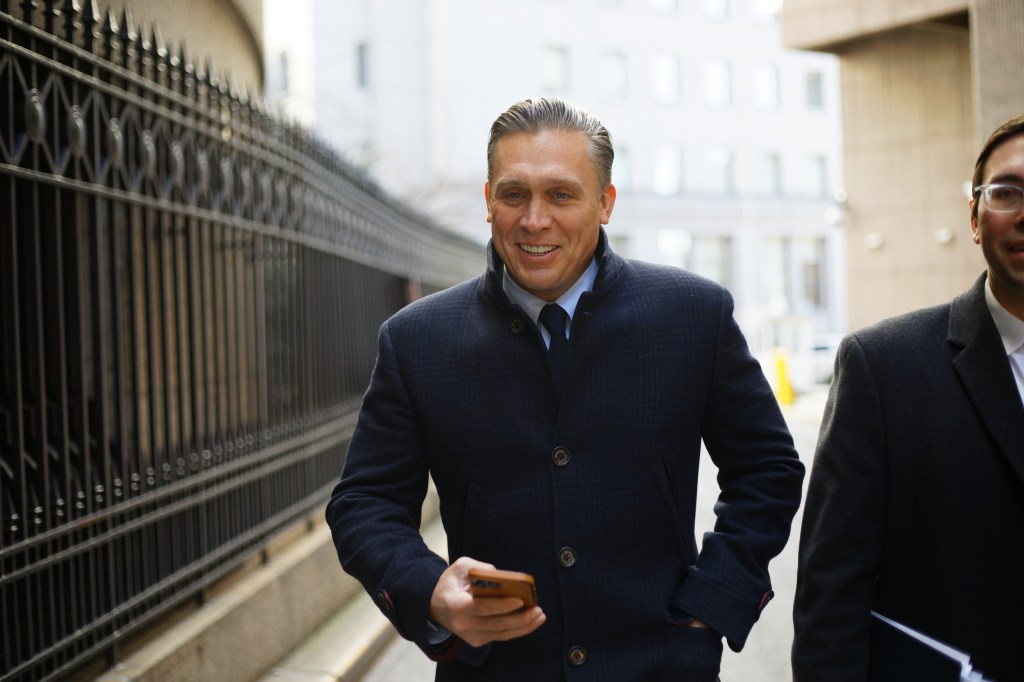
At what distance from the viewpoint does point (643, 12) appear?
153ft

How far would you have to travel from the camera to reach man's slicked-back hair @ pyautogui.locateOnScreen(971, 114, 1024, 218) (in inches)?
90.7

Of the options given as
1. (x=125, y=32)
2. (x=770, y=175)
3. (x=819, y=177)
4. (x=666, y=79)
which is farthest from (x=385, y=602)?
(x=819, y=177)

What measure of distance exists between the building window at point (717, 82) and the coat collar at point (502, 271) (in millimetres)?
47034

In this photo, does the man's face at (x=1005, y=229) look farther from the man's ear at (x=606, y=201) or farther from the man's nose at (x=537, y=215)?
the man's nose at (x=537, y=215)

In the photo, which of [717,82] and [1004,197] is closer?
[1004,197]

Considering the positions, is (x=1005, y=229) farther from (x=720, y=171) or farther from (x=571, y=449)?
Result: (x=720, y=171)

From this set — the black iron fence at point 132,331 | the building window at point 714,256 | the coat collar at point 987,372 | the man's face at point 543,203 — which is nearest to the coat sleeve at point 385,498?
the man's face at point 543,203

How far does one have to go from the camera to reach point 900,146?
2033cm

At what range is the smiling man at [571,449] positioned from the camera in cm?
234

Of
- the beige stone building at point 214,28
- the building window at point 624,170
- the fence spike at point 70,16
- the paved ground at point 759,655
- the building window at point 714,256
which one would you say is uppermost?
the building window at point 624,170

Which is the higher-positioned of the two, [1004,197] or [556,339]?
[1004,197]

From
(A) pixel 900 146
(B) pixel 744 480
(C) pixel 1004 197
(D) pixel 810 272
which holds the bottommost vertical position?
(B) pixel 744 480

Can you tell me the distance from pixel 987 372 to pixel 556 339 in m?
0.96

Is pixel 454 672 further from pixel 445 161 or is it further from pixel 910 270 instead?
pixel 445 161
